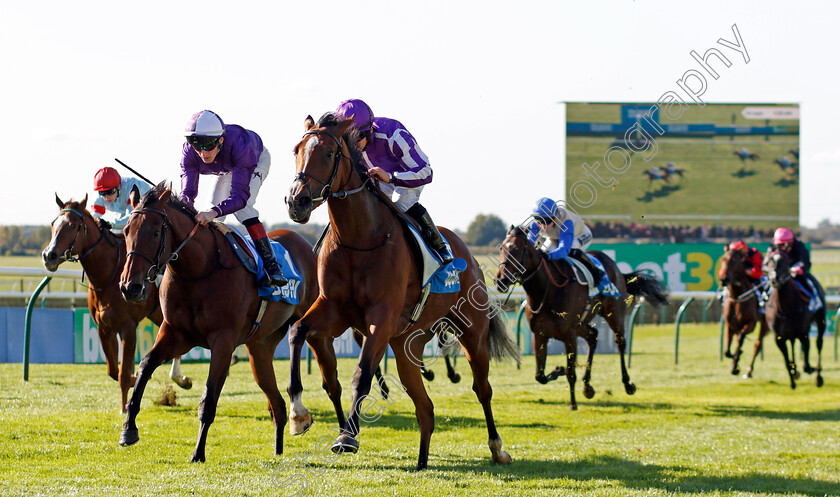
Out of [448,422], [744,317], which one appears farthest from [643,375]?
[448,422]

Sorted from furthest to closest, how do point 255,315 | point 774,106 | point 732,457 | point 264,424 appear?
point 774,106 < point 264,424 < point 732,457 < point 255,315

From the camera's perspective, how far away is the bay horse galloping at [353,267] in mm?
4449

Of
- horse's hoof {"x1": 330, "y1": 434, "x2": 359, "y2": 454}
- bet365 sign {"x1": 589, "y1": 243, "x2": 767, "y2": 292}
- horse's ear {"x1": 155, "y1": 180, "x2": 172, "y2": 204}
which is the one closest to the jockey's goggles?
horse's ear {"x1": 155, "y1": 180, "x2": 172, "y2": 204}

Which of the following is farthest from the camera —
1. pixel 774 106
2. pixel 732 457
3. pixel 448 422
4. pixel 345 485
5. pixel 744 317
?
pixel 774 106

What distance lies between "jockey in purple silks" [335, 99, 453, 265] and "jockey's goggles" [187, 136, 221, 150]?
87 cm

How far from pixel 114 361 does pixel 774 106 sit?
1903cm

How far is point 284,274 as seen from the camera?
230 inches

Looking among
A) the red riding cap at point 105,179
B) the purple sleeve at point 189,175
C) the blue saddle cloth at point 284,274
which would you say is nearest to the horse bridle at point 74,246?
the red riding cap at point 105,179

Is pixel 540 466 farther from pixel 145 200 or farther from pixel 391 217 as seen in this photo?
pixel 145 200

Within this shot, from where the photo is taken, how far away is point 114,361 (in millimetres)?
7508

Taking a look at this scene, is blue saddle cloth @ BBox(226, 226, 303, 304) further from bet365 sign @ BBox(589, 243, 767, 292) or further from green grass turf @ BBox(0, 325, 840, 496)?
bet365 sign @ BBox(589, 243, 767, 292)

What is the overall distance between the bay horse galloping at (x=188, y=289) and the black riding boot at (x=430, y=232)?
3.28 feet

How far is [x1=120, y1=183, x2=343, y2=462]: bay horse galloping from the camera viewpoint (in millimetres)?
4664

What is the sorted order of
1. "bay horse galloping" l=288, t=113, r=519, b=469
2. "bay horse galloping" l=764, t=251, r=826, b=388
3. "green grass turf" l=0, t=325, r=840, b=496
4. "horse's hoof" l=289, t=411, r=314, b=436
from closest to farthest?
"bay horse galloping" l=288, t=113, r=519, b=469
"horse's hoof" l=289, t=411, r=314, b=436
"green grass turf" l=0, t=325, r=840, b=496
"bay horse galloping" l=764, t=251, r=826, b=388
